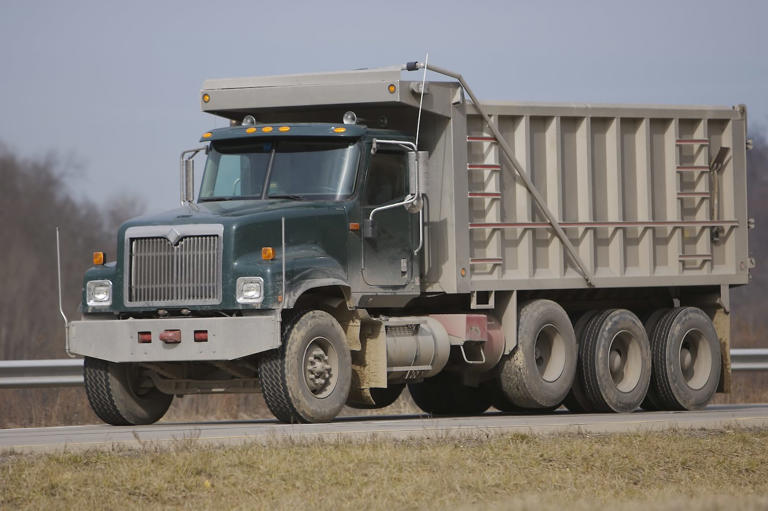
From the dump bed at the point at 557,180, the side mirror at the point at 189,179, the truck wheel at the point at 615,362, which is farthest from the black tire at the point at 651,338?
the side mirror at the point at 189,179

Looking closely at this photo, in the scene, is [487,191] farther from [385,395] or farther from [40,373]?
[40,373]

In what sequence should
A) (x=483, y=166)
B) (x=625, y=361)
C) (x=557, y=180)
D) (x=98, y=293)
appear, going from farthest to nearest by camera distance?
(x=625, y=361), (x=557, y=180), (x=483, y=166), (x=98, y=293)

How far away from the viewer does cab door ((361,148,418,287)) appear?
53.9ft

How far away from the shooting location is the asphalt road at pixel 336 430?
41.9 ft

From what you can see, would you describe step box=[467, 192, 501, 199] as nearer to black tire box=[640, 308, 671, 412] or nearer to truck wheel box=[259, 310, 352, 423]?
truck wheel box=[259, 310, 352, 423]

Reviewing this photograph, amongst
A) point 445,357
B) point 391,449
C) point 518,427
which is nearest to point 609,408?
point 445,357

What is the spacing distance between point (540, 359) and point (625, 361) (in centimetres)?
130

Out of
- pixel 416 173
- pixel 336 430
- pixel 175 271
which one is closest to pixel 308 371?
pixel 336 430

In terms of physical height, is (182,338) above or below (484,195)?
below

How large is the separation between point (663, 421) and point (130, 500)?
22.7 feet

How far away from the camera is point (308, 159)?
1638cm

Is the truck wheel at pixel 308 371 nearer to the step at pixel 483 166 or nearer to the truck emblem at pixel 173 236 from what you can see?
the truck emblem at pixel 173 236

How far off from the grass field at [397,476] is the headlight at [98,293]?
3814 mm

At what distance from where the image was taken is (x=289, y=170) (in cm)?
1641
